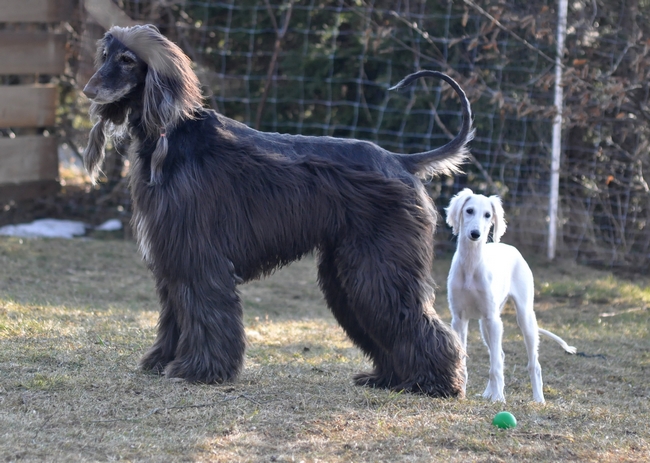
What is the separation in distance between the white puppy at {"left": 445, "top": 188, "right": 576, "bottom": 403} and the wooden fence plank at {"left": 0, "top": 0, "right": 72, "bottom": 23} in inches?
214

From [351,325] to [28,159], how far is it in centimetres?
535

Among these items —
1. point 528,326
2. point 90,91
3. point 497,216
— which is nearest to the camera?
point 90,91

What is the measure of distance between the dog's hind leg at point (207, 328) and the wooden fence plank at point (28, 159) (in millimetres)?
5080

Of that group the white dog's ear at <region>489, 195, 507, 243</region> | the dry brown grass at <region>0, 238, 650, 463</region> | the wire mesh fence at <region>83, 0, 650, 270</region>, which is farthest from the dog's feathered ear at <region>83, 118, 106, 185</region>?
the wire mesh fence at <region>83, 0, 650, 270</region>

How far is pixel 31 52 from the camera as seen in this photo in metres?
7.92

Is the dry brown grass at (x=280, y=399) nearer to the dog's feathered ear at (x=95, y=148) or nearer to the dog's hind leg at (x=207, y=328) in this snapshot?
the dog's hind leg at (x=207, y=328)

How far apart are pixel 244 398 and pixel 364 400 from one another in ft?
1.72

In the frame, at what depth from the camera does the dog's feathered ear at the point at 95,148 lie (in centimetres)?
375

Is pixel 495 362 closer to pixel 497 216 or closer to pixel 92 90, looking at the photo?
pixel 497 216

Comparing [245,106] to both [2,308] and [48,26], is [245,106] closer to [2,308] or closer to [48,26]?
[48,26]

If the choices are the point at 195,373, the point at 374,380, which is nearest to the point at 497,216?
the point at 374,380

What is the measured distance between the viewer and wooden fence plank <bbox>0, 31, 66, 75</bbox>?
782cm

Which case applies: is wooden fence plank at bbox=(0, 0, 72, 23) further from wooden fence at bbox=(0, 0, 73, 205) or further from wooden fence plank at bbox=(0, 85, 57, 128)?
wooden fence plank at bbox=(0, 85, 57, 128)

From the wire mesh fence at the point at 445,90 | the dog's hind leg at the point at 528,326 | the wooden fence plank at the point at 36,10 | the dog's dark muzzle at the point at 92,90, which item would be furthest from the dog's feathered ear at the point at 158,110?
the wooden fence plank at the point at 36,10
